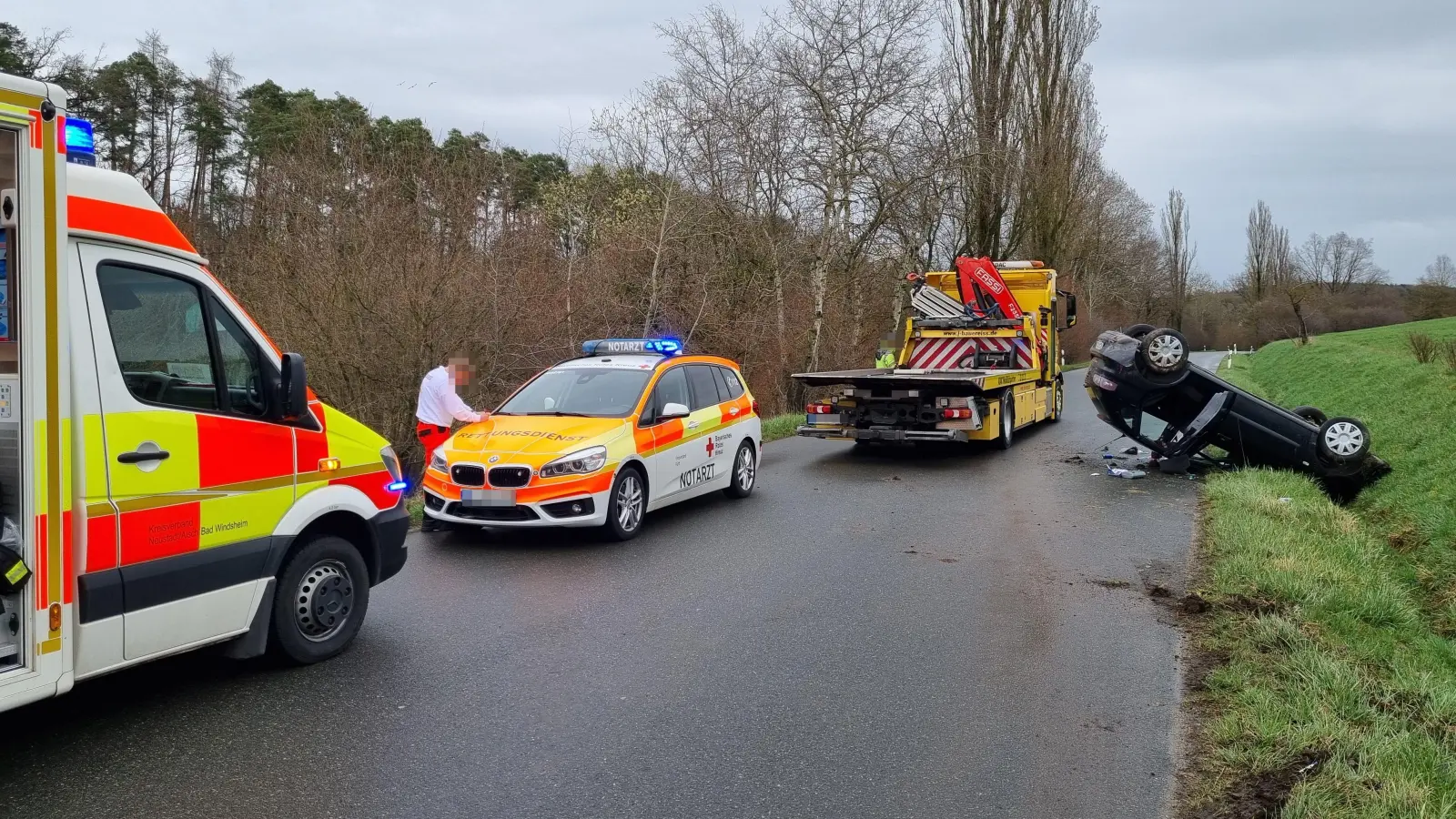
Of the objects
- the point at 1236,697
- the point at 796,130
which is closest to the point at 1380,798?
the point at 1236,697

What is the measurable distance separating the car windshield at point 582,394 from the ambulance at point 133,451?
3694mm

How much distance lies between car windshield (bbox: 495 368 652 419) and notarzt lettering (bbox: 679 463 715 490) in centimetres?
101

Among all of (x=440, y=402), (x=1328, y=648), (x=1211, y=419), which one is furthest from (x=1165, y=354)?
(x=440, y=402)

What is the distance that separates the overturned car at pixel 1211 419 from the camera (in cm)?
1130

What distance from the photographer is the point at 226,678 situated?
4984 mm

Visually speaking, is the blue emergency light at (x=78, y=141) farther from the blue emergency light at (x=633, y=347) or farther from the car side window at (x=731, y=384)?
the car side window at (x=731, y=384)

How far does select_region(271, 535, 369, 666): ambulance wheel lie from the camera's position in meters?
4.98

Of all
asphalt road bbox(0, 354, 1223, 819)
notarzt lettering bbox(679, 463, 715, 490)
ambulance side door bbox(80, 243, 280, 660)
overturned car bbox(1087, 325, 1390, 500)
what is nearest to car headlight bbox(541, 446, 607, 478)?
asphalt road bbox(0, 354, 1223, 819)

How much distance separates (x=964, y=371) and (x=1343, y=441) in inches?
208

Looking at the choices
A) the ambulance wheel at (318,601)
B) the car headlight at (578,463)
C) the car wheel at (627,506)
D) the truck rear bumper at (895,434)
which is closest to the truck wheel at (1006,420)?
the truck rear bumper at (895,434)

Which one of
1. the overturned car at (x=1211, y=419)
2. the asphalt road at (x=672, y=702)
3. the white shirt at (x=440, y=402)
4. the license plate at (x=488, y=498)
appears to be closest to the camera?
the asphalt road at (x=672, y=702)

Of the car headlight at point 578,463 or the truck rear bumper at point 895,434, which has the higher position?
the car headlight at point 578,463

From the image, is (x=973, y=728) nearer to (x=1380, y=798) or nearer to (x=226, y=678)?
(x=1380, y=798)

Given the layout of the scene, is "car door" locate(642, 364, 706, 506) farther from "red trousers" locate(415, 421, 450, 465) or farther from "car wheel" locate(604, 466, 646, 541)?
"red trousers" locate(415, 421, 450, 465)
